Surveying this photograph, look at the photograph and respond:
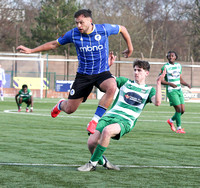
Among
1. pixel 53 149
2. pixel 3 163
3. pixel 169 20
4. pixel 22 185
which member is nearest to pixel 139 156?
pixel 53 149

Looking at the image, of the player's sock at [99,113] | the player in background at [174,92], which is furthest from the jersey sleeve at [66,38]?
the player in background at [174,92]

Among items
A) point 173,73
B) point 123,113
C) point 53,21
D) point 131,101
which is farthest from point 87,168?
point 53,21

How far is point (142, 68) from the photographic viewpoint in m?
7.30

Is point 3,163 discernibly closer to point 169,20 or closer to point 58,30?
point 58,30

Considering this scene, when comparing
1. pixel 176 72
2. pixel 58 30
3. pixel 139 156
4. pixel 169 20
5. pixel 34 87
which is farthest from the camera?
Result: pixel 169 20

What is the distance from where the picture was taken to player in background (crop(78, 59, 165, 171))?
6.88m

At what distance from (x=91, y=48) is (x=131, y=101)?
2.19 m

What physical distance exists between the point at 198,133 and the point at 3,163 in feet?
23.1

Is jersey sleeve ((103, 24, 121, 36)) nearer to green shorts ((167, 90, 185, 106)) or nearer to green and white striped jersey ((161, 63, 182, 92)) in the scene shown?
green shorts ((167, 90, 185, 106))

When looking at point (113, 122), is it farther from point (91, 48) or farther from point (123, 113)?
point (91, 48)

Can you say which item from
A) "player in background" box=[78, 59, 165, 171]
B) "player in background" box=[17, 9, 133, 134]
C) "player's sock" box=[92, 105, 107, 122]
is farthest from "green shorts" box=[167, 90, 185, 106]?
"player in background" box=[78, 59, 165, 171]

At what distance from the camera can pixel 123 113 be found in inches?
284

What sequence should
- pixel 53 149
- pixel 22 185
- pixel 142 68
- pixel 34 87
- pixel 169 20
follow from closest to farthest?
pixel 22 185 < pixel 142 68 < pixel 53 149 < pixel 34 87 < pixel 169 20

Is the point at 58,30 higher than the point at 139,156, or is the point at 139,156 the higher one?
the point at 58,30
